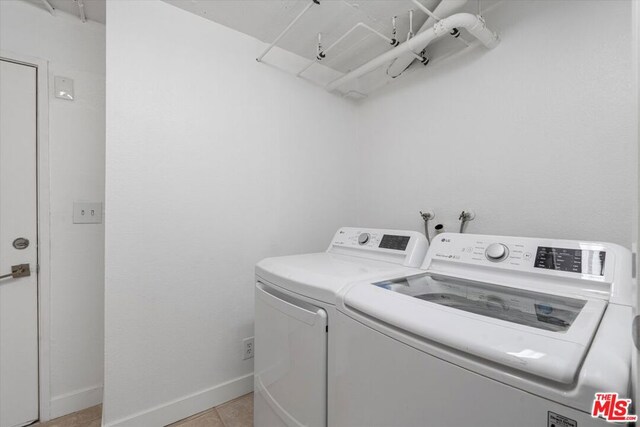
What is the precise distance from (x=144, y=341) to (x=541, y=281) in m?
1.93

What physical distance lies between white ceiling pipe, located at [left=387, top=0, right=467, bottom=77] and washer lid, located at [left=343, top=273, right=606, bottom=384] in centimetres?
132

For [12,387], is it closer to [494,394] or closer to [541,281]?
[494,394]

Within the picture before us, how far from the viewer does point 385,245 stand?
5.06ft

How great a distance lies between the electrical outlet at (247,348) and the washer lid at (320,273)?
726 mm

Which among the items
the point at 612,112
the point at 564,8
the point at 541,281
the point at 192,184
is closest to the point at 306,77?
the point at 192,184

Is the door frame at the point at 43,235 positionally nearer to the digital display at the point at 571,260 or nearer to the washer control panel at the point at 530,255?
the washer control panel at the point at 530,255

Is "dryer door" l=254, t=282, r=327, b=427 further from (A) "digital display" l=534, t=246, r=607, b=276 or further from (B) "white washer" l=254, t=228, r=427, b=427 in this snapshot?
Answer: (A) "digital display" l=534, t=246, r=607, b=276

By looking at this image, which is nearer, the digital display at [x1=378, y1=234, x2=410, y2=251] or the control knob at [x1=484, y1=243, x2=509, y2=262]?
the control knob at [x1=484, y1=243, x2=509, y2=262]

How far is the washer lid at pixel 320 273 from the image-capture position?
1.01 meters

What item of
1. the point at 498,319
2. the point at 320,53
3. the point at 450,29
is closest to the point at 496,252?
the point at 498,319

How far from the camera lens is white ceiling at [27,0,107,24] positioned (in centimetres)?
151

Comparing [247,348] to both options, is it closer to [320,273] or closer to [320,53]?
[320,273]

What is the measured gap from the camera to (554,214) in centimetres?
132

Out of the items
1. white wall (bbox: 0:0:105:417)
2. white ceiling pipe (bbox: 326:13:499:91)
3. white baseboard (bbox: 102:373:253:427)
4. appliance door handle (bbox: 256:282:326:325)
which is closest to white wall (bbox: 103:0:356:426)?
white baseboard (bbox: 102:373:253:427)
